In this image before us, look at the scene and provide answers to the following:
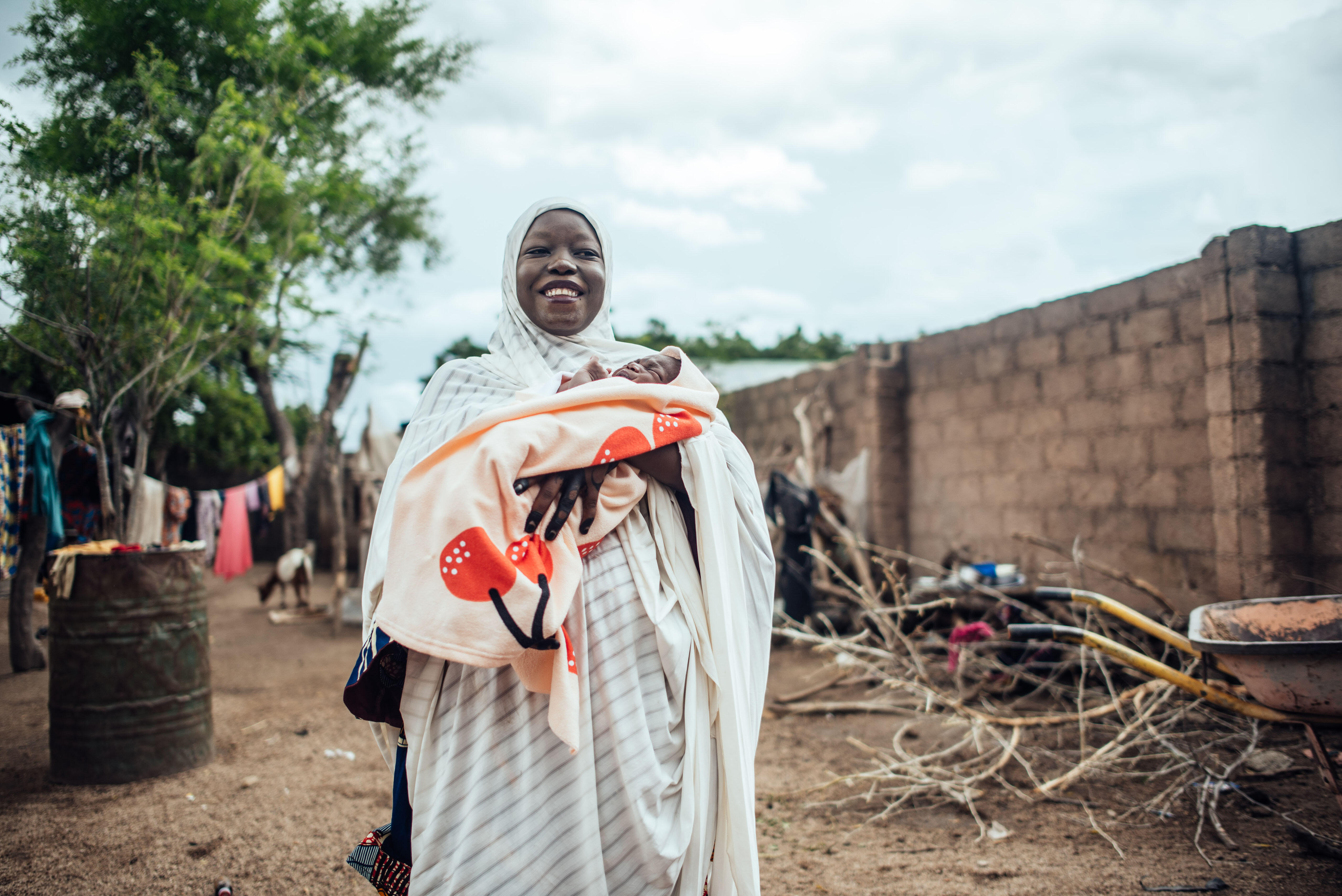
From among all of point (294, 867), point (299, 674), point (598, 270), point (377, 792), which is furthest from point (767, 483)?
point (598, 270)

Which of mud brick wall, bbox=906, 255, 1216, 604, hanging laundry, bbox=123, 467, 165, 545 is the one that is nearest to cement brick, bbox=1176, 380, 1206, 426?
mud brick wall, bbox=906, 255, 1216, 604

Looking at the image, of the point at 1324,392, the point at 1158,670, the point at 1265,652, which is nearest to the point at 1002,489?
the point at 1324,392

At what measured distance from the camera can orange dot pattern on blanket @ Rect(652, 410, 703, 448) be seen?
5.13 ft

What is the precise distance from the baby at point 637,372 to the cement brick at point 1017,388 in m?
4.85

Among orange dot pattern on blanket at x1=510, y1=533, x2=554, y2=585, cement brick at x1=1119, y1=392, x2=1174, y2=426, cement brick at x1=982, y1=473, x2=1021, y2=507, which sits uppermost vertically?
cement brick at x1=1119, y1=392, x2=1174, y2=426

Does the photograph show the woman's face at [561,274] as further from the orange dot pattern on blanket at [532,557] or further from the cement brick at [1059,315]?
the cement brick at [1059,315]

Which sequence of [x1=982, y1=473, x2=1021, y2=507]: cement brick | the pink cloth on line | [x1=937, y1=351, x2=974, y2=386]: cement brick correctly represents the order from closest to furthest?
[x1=982, y1=473, x2=1021, y2=507]: cement brick
[x1=937, y1=351, x2=974, y2=386]: cement brick
the pink cloth on line

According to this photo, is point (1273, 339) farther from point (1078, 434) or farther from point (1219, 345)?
point (1078, 434)

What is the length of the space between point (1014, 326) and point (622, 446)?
17.3 feet

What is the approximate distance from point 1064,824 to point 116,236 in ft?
17.3

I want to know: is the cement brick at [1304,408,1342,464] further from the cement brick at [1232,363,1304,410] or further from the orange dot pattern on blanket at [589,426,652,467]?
the orange dot pattern on blanket at [589,426,652,467]

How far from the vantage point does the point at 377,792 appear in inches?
147

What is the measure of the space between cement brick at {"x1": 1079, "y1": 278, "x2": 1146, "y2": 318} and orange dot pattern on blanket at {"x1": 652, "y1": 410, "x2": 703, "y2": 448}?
4410mm

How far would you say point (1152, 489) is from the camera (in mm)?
4848
